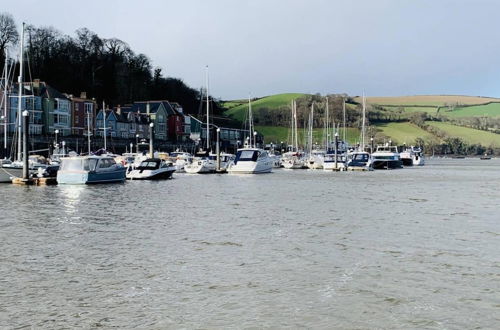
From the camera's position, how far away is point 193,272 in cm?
1517

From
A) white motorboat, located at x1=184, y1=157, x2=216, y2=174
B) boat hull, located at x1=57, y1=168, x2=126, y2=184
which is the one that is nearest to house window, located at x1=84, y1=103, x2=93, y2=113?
white motorboat, located at x1=184, y1=157, x2=216, y2=174

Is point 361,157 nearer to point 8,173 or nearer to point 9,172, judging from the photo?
point 9,172

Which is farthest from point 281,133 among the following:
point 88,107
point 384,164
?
point 384,164

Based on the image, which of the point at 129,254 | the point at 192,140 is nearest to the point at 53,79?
the point at 192,140

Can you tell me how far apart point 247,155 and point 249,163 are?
70.1 inches

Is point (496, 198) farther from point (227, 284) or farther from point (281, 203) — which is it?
point (227, 284)

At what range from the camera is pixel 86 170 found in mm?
49375

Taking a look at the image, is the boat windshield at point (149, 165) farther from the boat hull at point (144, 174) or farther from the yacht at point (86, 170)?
the yacht at point (86, 170)

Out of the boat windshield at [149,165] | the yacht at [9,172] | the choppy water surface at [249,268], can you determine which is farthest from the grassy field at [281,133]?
the choppy water surface at [249,268]

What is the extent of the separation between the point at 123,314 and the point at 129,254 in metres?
6.37

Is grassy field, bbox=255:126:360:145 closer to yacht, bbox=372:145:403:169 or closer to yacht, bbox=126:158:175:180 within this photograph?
yacht, bbox=372:145:403:169

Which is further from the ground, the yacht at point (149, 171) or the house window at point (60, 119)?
the house window at point (60, 119)

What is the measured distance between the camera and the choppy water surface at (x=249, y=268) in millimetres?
11359

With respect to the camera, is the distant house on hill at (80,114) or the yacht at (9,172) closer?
the yacht at (9,172)
